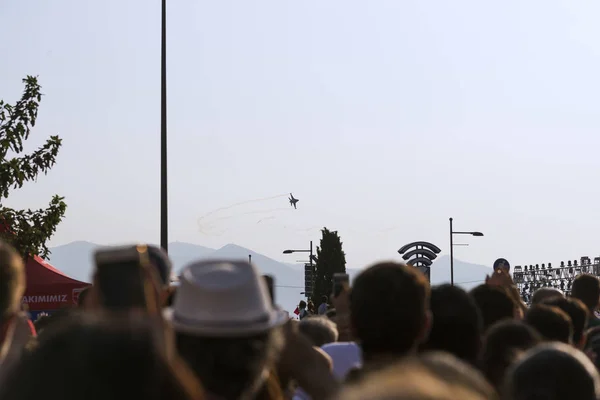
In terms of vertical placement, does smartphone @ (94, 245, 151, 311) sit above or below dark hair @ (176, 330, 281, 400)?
above

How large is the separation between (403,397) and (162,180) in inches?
682

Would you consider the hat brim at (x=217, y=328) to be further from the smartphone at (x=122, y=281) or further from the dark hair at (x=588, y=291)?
the dark hair at (x=588, y=291)

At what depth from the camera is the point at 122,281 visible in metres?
2.98

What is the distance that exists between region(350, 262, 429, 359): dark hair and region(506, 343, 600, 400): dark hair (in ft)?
2.29

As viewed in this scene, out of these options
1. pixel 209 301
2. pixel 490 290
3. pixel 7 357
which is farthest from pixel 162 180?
pixel 209 301

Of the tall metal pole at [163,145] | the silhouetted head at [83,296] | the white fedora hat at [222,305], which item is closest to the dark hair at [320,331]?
the silhouetted head at [83,296]

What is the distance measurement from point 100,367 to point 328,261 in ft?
261

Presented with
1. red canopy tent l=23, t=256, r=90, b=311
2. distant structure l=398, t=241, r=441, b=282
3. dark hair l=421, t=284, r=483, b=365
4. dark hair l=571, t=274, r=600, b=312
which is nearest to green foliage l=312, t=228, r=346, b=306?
distant structure l=398, t=241, r=441, b=282

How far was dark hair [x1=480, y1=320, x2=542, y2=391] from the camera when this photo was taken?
4.17m

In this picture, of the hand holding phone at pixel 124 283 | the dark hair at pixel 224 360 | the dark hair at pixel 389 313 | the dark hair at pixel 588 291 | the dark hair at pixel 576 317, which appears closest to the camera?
the dark hair at pixel 224 360

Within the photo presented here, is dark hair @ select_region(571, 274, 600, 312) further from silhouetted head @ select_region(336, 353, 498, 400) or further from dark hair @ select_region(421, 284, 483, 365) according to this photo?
silhouetted head @ select_region(336, 353, 498, 400)

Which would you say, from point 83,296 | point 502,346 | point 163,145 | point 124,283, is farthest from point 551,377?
point 163,145

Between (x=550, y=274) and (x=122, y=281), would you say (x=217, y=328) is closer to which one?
(x=122, y=281)

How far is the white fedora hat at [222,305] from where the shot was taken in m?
2.81
